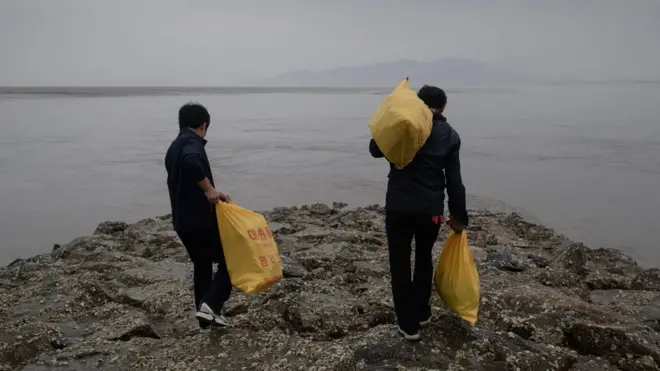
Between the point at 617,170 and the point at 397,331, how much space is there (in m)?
15.3

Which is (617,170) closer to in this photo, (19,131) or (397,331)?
(397,331)

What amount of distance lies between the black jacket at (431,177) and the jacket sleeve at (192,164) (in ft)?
4.55

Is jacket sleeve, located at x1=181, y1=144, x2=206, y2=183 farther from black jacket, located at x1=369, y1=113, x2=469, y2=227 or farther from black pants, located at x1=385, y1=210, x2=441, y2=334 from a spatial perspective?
black pants, located at x1=385, y1=210, x2=441, y2=334

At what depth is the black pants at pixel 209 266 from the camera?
481 centimetres

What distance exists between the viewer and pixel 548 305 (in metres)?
5.40

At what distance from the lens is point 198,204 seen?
468 centimetres

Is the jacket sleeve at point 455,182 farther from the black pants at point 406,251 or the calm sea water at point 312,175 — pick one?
the calm sea water at point 312,175

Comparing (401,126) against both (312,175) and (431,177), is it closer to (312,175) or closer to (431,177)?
(431,177)

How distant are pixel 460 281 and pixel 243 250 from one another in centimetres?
185

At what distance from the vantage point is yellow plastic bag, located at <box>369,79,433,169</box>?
4090 mm

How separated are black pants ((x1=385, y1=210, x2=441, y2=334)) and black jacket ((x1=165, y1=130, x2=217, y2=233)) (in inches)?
60.2

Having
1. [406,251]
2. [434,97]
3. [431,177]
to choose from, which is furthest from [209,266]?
[434,97]

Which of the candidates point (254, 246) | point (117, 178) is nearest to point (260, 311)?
point (254, 246)

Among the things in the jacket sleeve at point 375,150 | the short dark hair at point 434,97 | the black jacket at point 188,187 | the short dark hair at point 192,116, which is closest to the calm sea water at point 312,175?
the black jacket at point 188,187
